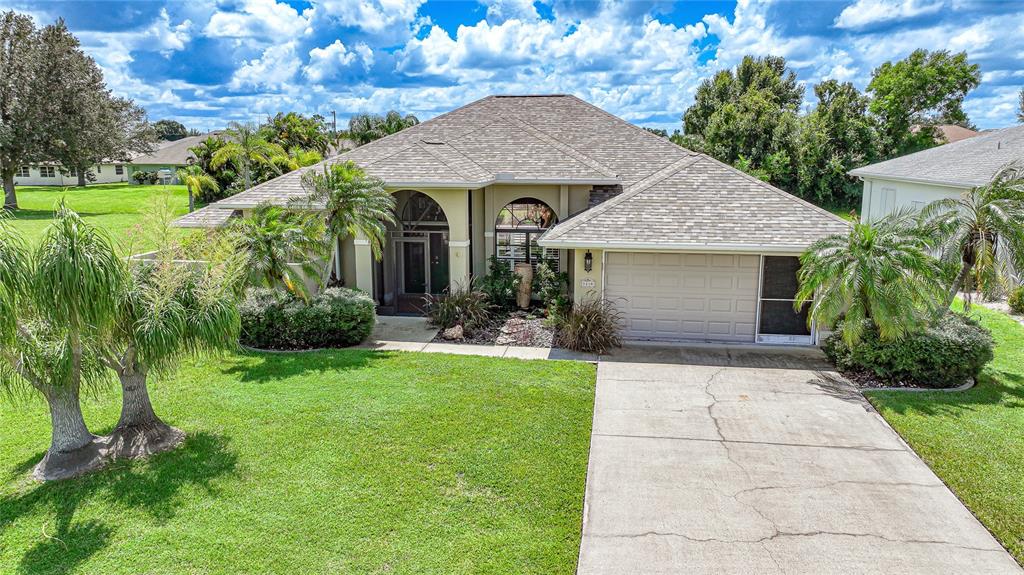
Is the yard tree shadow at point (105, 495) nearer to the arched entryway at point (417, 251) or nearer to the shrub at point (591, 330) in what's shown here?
the shrub at point (591, 330)

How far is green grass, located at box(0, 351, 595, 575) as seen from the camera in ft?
21.7

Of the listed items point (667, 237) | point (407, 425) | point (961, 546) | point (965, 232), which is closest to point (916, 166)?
point (965, 232)

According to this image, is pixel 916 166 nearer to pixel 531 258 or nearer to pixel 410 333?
pixel 531 258

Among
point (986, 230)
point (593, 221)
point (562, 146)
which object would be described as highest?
point (562, 146)

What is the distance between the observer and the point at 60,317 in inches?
285

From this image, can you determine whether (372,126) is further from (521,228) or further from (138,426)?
(138,426)

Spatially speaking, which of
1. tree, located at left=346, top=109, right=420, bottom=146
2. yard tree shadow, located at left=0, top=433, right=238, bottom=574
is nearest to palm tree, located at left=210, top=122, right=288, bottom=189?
tree, located at left=346, top=109, right=420, bottom=146

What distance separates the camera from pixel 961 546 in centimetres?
682

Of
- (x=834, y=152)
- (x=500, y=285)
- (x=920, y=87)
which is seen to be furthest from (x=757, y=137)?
(x=500, y=285)

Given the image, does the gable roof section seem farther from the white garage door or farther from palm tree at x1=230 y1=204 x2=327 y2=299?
palm tree at x1=230 y1=204 x2=327 y2=299

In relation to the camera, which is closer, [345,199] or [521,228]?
[345,199]

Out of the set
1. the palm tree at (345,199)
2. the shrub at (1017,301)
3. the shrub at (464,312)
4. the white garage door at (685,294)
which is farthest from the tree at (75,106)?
the shrub at (1017,301)

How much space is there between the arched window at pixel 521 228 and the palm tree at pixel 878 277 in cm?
764

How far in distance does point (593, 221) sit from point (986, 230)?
23.8 feet
